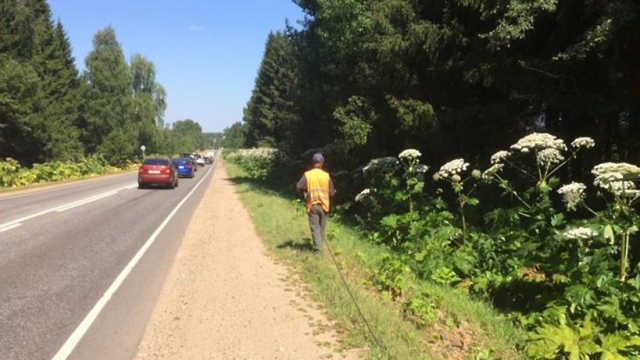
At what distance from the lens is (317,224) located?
31.5 ft

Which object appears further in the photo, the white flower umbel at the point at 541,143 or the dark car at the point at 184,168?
the dark car at the point at 184,168

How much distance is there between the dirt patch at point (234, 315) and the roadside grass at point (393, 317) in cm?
24

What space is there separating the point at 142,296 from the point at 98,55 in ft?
226

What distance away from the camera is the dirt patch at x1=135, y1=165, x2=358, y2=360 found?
5352 millimetres

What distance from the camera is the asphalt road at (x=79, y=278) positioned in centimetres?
550

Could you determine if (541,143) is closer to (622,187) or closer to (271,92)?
(622,187)

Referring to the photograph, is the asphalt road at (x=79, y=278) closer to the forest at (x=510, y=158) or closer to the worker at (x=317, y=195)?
the worker at (x=317, y=195)

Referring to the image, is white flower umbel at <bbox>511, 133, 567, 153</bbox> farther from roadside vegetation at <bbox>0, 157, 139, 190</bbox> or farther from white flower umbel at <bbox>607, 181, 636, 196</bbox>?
roadside vegetation at <bbox>0, 157, 139, 190</bbox>

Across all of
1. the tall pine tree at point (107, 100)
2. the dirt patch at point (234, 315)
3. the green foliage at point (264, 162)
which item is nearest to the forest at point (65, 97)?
the tall pine tree at point (107, 100)

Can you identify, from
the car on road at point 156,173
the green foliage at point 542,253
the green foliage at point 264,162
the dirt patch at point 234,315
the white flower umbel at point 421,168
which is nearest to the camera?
the green foliage at point 542,253

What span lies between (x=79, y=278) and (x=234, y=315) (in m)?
3.12

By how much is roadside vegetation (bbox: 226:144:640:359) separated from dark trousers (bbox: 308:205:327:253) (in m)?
0.73

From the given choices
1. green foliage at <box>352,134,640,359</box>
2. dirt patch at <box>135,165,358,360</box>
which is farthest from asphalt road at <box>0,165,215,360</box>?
green foliage at <box>352,134,640,359</box>

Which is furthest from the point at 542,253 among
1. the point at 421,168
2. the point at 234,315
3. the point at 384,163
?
the point at 384,163
